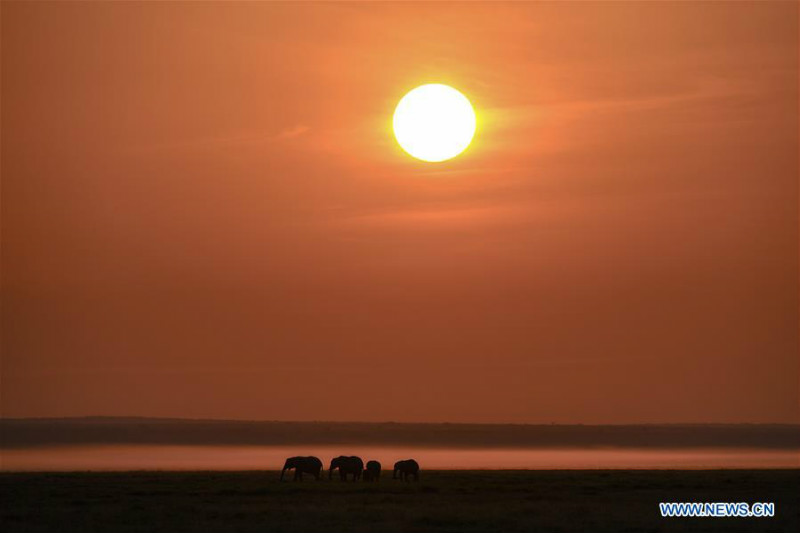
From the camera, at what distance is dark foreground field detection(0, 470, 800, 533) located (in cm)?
3766

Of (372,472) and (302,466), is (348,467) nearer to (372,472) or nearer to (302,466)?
(372,472)

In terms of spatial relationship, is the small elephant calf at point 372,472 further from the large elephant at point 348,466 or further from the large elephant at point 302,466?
the large elephant at point 302,466

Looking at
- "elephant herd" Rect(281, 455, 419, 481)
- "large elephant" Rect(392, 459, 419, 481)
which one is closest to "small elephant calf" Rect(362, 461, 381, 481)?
"elephant herd" Rect(281, 455, 419, 481)

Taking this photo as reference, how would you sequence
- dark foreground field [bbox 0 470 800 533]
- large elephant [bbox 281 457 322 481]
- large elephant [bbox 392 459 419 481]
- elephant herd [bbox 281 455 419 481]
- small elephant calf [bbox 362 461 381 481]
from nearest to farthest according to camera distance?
dark foreground field [bbox 0 470 800 533] < large elephant [bbox 392 459 419 481] < elephant herd [bbox 281 455 419 481] < small elephant calf [bbox 362 461 381 481] < large elephant [bbox 281 457 322 481]

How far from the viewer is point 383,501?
45.4 metres

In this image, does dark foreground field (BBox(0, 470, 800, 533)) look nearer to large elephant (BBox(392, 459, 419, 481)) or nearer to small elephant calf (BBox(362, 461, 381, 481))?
small elephant calf (BBox(362, 461, 381, 481))

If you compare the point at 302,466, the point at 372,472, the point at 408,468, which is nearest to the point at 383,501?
the point at 408,468

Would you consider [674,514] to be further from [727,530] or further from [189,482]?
[189,482]

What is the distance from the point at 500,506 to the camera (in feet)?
140

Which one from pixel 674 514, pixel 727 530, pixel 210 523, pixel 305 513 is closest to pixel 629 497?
pixel 674 514

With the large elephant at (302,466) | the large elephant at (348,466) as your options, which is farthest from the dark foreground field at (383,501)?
the large elephant at (302,466)

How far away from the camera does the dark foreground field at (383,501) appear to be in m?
37.7

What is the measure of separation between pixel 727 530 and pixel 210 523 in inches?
593

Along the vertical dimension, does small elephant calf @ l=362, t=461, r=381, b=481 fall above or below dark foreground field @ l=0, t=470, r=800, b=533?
above
